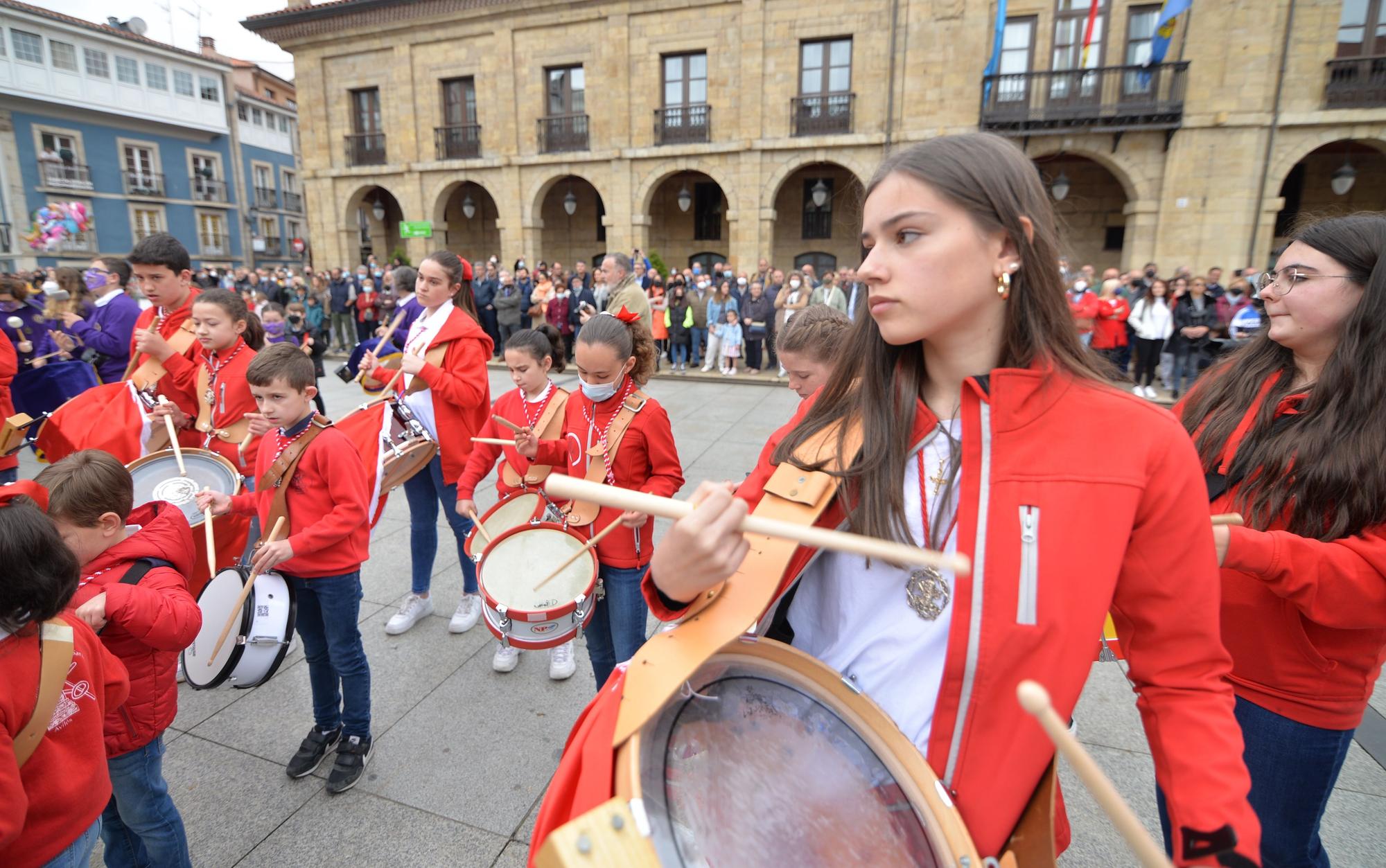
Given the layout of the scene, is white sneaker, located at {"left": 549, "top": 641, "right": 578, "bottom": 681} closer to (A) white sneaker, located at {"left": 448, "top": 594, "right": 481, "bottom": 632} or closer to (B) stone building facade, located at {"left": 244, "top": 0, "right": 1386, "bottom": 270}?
(A) white sneaker, located at {"left": 448, "top": 594, "right": 481, "bottom": 632}

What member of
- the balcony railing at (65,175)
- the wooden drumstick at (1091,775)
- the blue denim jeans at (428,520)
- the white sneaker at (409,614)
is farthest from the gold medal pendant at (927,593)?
the balcony railing at (65,175)

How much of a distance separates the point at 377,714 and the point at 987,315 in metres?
3.24

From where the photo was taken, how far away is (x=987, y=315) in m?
1.22

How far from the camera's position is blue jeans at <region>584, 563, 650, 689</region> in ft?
9.43

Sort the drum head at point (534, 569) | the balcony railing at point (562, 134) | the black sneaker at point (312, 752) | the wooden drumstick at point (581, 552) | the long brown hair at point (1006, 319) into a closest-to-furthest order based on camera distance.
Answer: the long brown hair at point (1006, 319), the wooden drumstick at point (581, 552), the drum head at point (534, 569), the black sneaker at point (312, 752), the balcony railing at point (562, 134)

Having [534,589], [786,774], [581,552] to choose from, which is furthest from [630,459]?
[786,774]

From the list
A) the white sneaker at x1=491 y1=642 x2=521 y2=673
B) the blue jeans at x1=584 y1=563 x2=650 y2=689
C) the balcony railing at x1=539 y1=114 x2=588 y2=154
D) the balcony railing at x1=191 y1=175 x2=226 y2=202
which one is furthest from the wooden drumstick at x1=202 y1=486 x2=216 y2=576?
the balcony railing at x1=191 y1=175 x2=226 y2=202

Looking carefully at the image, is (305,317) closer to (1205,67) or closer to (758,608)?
(758,608)

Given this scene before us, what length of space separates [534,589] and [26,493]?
156 cm

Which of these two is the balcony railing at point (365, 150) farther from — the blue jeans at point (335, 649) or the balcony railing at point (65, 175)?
the blue jeans at point (335, 649)

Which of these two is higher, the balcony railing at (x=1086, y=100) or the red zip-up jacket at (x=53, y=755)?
the balcony railing at (x=1086, y=100)

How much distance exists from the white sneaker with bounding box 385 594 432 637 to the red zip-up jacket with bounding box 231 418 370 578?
1.21 m

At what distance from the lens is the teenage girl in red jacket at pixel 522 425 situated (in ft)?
11.4

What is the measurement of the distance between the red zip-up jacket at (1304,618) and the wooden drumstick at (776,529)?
1034 mm
